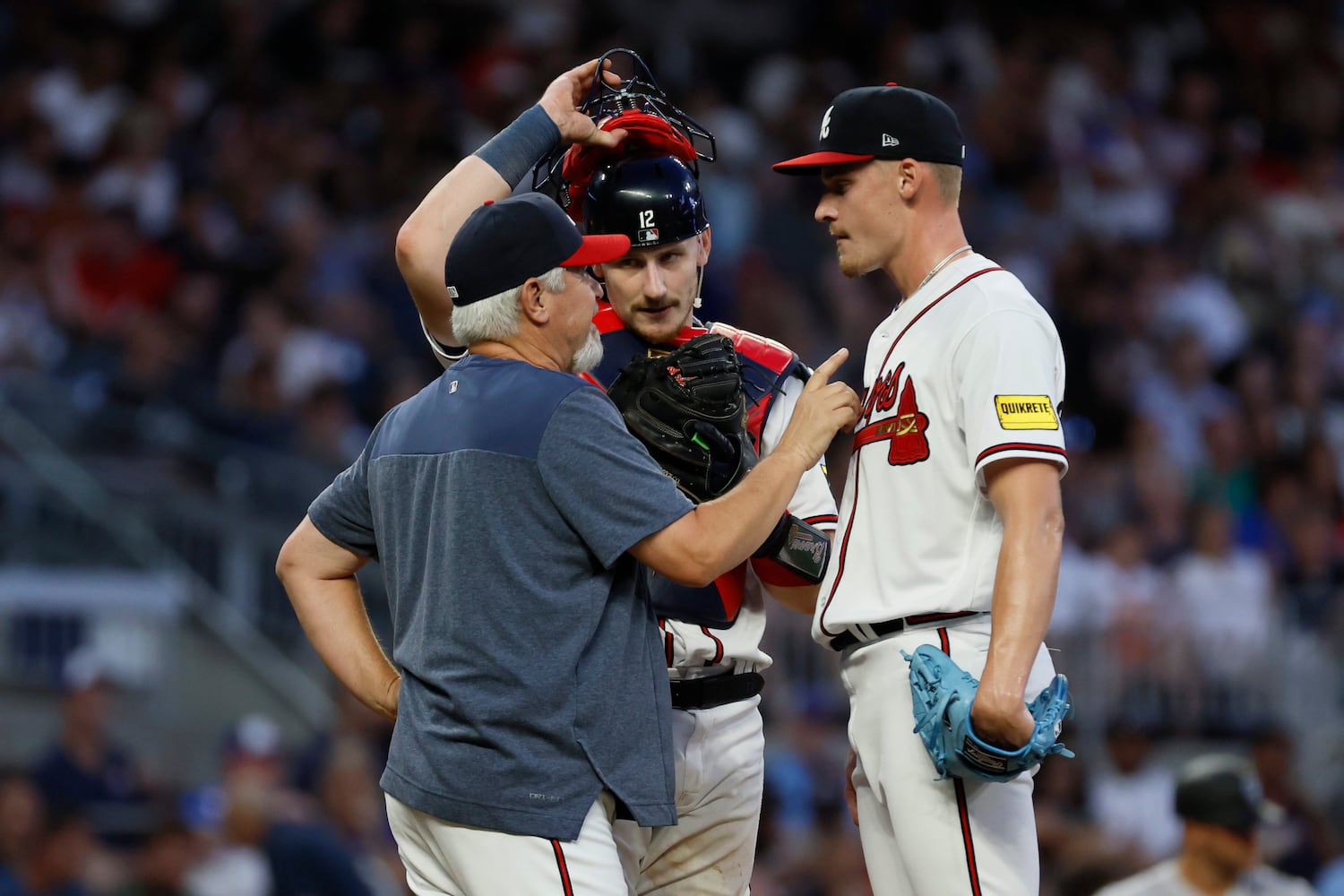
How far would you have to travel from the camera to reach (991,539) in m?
3.27

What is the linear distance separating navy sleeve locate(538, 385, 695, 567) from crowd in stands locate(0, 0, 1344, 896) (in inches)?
151

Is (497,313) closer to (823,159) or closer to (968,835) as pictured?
(823,159)

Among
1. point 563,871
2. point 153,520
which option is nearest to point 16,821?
point 153,520

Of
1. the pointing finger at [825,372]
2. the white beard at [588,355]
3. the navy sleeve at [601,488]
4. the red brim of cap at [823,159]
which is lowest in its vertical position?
the navy sleeve at [601,488]

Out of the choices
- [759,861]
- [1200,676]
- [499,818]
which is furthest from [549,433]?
[1200,676]

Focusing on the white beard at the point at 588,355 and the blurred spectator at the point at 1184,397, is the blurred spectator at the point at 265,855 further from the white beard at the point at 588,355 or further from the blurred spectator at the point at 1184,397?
the blurred spectator at the point at 1184,397

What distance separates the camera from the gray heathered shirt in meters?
3.06

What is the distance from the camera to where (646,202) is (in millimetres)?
3799

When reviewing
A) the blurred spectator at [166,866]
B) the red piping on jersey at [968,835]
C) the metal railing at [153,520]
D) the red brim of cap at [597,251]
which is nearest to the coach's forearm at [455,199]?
the red brim of cap at [597,251]

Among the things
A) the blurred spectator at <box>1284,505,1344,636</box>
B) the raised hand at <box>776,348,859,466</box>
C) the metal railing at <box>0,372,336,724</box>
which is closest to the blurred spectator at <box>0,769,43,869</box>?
the metal railing at <box>0,372,336,724</box>

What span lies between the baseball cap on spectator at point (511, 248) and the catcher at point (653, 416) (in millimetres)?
452

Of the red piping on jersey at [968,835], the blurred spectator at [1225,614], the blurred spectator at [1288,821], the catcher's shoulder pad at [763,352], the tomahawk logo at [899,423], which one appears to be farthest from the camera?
the blurred spectator at [1225,614]

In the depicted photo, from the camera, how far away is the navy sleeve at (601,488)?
3057mm

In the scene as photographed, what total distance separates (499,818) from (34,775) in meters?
5.25
